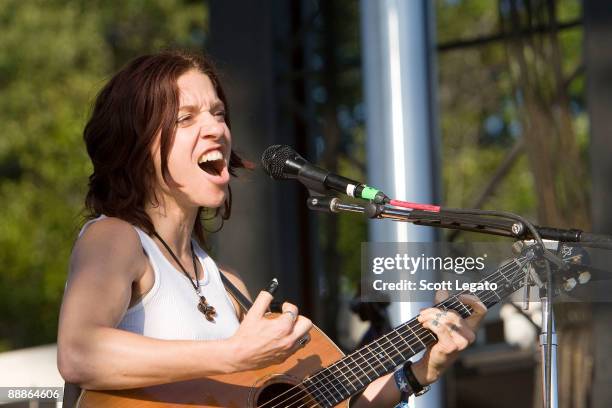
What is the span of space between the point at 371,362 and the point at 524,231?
62 centimetres

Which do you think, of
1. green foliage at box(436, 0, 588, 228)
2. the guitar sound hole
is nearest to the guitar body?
the guitar sound hole

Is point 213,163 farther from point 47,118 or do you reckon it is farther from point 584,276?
point 47,118

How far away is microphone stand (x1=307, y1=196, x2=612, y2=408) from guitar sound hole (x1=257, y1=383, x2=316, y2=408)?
56 centimetres

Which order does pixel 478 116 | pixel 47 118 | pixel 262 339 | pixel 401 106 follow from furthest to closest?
pixel 478 116, pixel 47 118, pixel 401 106, pixel 262 339

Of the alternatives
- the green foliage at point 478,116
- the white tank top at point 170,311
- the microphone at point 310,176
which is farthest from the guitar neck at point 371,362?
the green foliage at point 478,116

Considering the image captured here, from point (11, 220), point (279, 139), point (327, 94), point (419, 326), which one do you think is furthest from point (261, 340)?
point (11, 220)

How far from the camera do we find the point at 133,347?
2.16 meters

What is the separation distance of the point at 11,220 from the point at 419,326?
1307 cm

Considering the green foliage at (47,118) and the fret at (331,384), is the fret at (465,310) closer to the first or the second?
the fret at (331,384)

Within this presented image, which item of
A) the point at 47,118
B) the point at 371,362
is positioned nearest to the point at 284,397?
the point at 371,362

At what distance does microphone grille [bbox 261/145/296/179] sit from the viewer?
237 centimetres

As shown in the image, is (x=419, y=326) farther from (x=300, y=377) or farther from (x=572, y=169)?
(x=572, y=169)

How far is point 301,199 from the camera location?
561cm

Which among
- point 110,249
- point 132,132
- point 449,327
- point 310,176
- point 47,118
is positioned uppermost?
point 47,118
